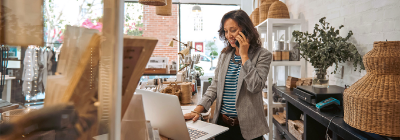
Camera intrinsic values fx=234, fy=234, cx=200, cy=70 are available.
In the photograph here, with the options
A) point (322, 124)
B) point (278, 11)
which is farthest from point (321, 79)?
point (278, 11)

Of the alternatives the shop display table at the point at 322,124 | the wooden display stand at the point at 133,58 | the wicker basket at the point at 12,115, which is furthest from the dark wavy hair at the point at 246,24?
the wicker basket at the point at 12,115

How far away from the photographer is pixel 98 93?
25cm

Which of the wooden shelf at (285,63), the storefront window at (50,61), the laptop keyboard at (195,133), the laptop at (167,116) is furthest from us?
the wooden shelf at (285,63)

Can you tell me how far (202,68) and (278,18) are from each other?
10.1 feet

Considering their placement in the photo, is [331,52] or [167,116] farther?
[331,52]

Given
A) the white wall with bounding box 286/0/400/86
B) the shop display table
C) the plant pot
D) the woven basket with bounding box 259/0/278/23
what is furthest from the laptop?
the woven basket with bounding box 259/0/278/23

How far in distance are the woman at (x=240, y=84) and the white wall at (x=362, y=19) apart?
0.81 meters

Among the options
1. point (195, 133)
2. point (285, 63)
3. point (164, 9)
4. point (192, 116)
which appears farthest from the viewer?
point (285, 63)

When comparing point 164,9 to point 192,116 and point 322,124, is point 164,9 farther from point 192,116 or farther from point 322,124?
point 322,124

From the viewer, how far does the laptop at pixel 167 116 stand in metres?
0.86

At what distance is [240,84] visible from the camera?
145cm

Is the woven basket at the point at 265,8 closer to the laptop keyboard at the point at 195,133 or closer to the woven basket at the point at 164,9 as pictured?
the woven basket at the point at 164,9

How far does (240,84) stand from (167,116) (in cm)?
67

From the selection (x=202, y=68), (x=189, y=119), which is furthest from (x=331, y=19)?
(x=202, y=68)
